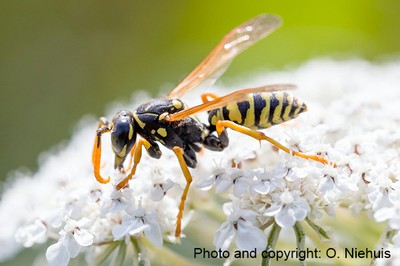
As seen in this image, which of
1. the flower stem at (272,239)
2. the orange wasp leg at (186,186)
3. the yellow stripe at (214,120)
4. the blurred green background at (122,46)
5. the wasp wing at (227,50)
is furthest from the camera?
the blurred green background at (122,46)

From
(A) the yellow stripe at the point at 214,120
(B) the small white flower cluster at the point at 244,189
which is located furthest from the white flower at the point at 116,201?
(A) the yellow stripe at the point at 214,120

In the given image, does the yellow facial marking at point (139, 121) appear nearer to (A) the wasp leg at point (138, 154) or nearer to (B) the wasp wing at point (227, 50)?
(A) the wasp leg at point (138, 154)

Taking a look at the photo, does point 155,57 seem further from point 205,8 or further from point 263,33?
point 263,33

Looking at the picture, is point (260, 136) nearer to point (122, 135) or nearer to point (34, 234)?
point (122, 135)

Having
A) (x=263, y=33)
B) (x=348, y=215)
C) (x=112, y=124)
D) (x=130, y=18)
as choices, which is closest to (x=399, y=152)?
(x=348, y=215)

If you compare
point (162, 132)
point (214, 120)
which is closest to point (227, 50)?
point (214, 120)

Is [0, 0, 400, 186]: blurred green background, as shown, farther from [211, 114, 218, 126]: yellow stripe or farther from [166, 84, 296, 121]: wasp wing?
[166, 84, 296, 121]: wasp wing
